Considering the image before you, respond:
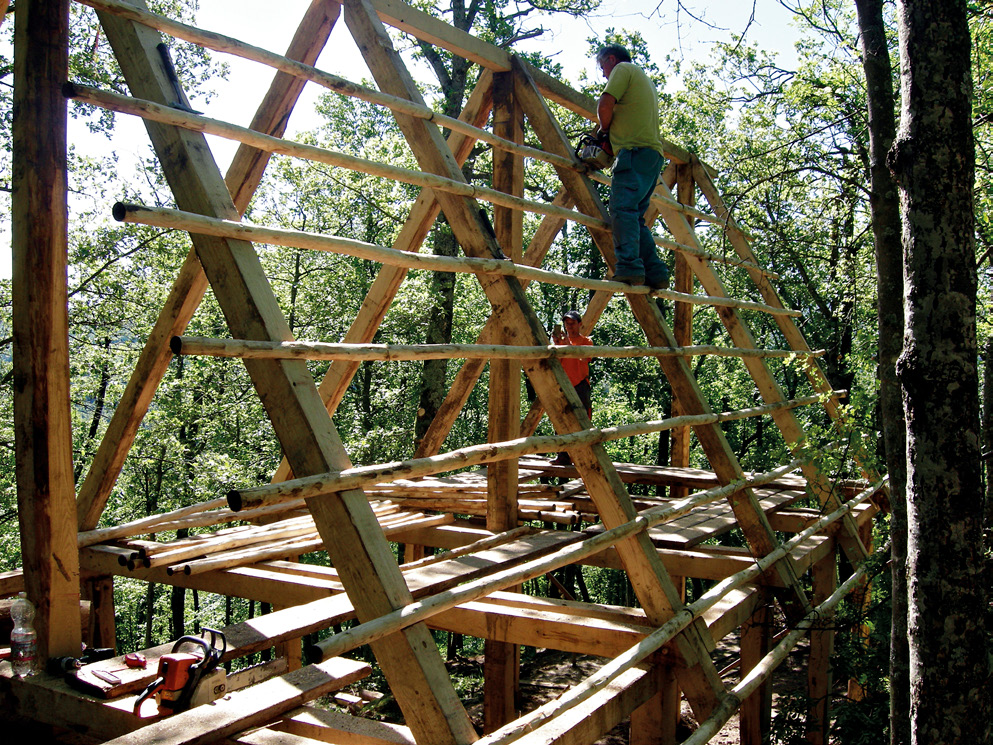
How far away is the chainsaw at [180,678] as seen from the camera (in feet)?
7.74

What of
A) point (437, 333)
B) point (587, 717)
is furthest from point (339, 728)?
point (437, 333)

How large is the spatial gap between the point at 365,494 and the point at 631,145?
7.98ft

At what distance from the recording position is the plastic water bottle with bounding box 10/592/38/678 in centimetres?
261

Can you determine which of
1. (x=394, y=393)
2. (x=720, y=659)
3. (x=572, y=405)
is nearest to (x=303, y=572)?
(x=572, y=405)

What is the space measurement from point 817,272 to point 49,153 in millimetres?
15362

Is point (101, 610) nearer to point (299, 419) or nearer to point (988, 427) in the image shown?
point (299, 419)

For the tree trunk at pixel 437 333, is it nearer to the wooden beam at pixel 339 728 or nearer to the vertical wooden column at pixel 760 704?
the vertical wooden column at pixel 760 704

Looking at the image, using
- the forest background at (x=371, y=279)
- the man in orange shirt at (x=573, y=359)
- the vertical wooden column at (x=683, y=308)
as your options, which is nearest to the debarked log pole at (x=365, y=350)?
the man in orange shirt at (x=573, y=359)

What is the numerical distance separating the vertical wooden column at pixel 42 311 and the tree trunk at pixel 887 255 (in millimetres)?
3080

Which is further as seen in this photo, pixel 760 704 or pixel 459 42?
pixel 760 704

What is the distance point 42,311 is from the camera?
2.55 metres

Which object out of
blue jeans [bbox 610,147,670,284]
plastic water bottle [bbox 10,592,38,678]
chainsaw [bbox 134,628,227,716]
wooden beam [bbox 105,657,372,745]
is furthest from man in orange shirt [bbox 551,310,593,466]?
plastic water bottle [bbox 10,592,38,678]

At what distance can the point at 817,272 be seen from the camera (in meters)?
15.7

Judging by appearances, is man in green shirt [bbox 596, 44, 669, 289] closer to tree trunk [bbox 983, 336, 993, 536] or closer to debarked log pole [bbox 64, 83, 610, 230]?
debarked log pole [bbox 64, 83, 610, 230]
